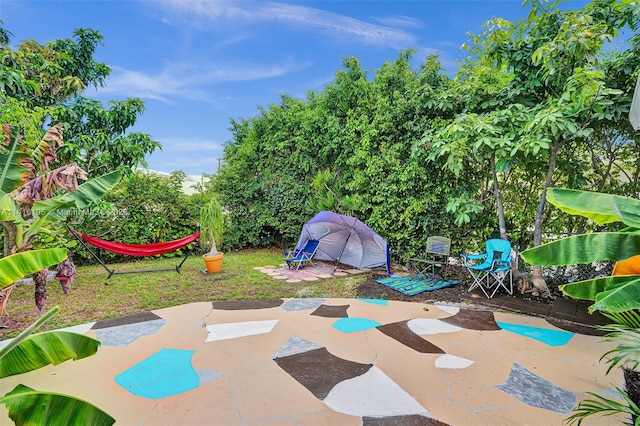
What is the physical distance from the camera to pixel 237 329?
3916 mm

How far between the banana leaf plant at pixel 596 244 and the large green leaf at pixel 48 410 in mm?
2759

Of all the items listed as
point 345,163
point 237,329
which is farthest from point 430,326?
point 345,163

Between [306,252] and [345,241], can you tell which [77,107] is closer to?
[306,252]

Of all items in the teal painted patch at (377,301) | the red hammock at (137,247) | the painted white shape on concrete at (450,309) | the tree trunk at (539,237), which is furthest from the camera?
the red hammock at (137,247)

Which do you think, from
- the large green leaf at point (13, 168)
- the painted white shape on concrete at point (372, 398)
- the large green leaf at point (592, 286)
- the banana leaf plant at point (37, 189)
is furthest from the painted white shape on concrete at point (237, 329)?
the large green leaf at point (592, 286)

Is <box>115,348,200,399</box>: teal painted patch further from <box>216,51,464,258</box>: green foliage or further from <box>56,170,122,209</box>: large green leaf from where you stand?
<box>216,51,464,258</box>: green foliage

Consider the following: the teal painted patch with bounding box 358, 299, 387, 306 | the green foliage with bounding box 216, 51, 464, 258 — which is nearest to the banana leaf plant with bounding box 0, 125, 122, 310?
the teal painted patch with bounding box 358, 299, 387, 306

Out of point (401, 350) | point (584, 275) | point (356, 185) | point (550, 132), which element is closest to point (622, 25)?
point (550, 132)

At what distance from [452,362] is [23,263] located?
12.1ft

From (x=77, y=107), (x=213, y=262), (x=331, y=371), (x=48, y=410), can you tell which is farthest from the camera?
(x=77, y=107)

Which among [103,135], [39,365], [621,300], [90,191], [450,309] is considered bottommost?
[450,309]

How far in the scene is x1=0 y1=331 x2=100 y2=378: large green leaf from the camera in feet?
5.32

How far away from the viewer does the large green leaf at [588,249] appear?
1.93 metres

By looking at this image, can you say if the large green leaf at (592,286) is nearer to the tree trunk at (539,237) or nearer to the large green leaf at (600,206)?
the large green leaf at (600,206)
